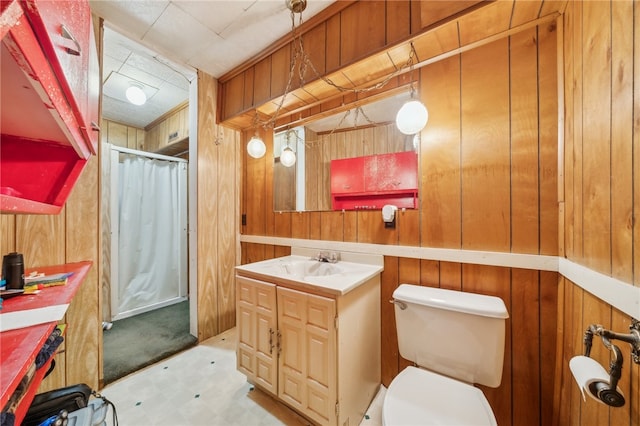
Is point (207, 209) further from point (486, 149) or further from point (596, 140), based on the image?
point (596, 140)

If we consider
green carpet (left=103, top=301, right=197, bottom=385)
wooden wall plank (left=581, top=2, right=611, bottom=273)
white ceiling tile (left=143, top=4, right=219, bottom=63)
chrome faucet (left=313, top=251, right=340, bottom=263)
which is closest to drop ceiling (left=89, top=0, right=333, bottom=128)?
white ceiling tile (left=143, top=4, right=219, bottom=63)

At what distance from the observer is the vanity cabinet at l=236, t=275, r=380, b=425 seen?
1123mm

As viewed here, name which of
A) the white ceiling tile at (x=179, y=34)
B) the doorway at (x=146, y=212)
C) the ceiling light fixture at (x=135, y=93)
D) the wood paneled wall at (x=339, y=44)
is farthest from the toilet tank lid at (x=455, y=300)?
the ceiling light fixture at (x=135, y=93)

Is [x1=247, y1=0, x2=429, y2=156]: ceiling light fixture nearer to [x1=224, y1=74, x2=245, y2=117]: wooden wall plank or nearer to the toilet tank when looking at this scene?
[x1=224, y1=74, x2=245, y2=117]: wooden wall plank

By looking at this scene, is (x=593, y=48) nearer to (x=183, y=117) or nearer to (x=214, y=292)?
(x=214, y=292)

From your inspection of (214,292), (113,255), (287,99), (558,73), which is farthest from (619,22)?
(113,255)

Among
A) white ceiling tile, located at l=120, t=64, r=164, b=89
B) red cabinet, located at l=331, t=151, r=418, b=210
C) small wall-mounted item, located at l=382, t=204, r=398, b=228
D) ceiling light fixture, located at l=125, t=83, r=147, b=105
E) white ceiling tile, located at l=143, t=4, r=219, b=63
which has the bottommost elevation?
small wall-mounted item, located at l=382, t=204, r=398, b=228

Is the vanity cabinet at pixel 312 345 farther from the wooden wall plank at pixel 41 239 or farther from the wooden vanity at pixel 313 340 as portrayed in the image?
the wooden wall plank at pixel 41 239

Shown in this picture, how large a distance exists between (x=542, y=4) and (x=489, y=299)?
1.34 m

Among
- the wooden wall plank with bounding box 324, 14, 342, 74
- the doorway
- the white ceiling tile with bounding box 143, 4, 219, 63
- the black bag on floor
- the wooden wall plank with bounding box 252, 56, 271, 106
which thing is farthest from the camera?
the doorway

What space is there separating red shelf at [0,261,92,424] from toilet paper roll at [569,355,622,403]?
3.94 feet

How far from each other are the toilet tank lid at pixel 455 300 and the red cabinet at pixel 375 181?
51cm

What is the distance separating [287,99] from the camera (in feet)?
5.80

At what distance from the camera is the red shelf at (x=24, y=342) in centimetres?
43
